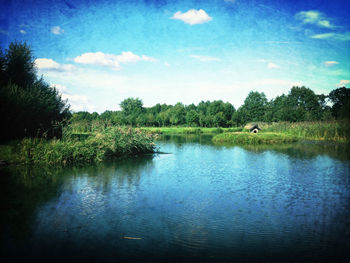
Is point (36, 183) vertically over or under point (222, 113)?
under

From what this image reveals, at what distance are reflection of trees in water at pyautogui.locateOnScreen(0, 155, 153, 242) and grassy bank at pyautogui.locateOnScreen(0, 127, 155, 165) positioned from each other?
1.11 meters

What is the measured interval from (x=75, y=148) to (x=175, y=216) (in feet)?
36.4

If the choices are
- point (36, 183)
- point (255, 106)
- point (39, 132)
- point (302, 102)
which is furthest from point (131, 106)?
point (36, 183)

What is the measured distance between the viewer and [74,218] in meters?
7.00

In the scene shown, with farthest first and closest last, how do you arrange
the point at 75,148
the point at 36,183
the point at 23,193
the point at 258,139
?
the point at 258,139 → the point at 75,148 → the point at 36,183 → the point at 23,193

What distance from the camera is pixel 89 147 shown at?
16984 millimetres

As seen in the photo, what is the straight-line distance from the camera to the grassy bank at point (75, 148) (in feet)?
49.4

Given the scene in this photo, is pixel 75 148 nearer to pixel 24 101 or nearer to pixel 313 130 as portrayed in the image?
pixel 24 101

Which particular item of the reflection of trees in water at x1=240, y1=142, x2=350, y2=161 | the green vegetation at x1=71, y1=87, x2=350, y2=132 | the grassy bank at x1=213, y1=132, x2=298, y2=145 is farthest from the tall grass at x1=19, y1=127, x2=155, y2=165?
the green vegetation at x1=71, y1=87, x2=350, y2=132

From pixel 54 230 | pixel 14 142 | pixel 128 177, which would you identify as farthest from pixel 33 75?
pixel 54 230

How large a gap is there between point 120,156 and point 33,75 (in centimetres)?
1168

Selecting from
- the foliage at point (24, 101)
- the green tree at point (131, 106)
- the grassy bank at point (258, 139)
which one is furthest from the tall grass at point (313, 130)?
the green tree at point (131, 106)

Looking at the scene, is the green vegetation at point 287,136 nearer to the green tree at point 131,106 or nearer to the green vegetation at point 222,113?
the green vegetation at point 222,113

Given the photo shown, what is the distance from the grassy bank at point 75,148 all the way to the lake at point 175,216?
8.06 ft
